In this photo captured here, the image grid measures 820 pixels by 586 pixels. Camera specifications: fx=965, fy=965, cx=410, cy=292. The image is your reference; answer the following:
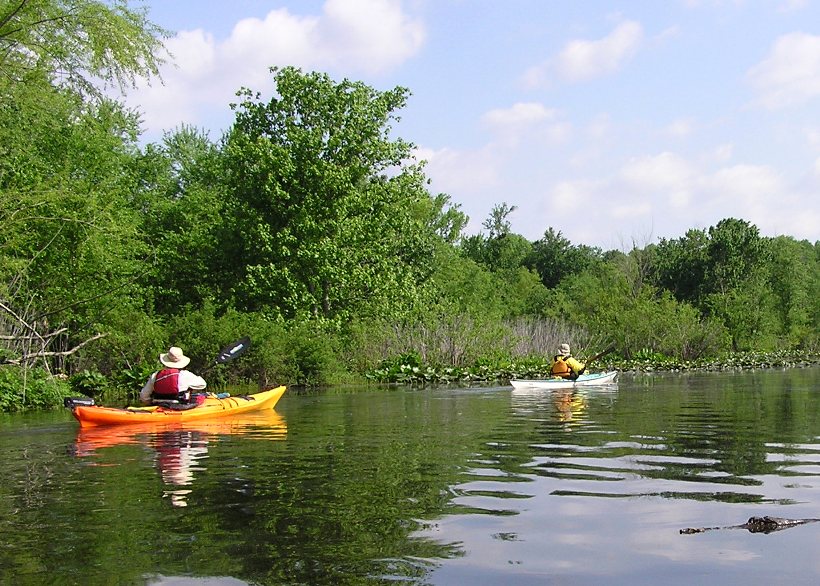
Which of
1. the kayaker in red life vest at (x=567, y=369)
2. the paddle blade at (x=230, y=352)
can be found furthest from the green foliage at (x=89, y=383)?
the kayaker in red life vest at (x=567, y=369)

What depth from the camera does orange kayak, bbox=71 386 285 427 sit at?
1517cm

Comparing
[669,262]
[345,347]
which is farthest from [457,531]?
[669,262]

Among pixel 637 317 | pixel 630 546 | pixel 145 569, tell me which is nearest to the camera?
pixel 145 569

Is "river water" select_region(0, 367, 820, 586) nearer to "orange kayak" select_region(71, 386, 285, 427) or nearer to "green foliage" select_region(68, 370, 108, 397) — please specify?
"orange kayak" select_region(71, 386, 285, 427)

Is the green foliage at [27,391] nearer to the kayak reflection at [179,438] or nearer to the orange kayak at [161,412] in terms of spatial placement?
the orange kayak at [161,412]

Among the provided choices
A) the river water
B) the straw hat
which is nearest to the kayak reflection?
the river water

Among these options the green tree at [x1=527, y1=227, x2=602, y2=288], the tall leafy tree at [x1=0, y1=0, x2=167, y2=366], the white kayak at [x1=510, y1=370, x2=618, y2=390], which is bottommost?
the white kayak at [x1=510, y1=370, x2=618, y2=390]

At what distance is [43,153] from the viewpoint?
109 ft

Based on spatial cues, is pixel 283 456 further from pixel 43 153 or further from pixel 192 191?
pixel 192 191

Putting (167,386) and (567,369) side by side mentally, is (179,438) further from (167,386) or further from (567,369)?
(567,369)

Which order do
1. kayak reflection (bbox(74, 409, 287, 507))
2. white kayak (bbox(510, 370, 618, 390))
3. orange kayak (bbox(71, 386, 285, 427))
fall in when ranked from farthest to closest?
1. white kayak (bbox(510, 370, 618, 390))
2. orange kayak (bbox(71, 386, 285, 427))
3. kayak reflection (bbox(74, 409, 287, 507))

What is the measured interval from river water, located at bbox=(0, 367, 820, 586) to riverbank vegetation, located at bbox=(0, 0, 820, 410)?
A: 6408mm

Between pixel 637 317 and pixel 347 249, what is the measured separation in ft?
46.3

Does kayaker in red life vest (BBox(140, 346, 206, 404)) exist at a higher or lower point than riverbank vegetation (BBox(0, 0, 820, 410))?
lower
